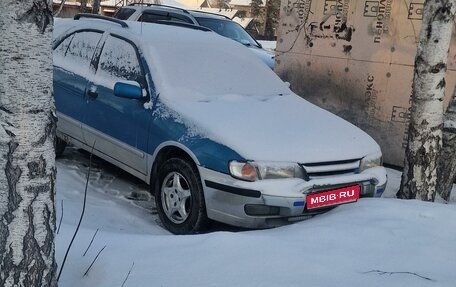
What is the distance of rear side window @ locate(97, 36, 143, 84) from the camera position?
4938 millimetres

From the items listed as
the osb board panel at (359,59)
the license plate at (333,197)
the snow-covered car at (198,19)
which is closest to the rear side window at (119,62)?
the license plate at (333,197)

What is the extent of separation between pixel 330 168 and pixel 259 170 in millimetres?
573

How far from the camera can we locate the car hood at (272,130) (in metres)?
3.99

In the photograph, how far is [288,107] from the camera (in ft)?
16.1

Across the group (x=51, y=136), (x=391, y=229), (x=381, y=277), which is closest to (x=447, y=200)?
(x=391, y=229)

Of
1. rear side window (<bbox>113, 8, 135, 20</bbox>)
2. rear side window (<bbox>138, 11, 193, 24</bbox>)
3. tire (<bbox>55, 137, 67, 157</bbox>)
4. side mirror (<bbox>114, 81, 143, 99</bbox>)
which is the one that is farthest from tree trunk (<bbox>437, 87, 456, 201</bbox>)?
rear side window (<bbox>113, 8, 135, 20</bbox>)

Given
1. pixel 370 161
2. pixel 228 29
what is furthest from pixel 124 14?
pixel 370 161

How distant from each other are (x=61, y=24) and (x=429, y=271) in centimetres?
476

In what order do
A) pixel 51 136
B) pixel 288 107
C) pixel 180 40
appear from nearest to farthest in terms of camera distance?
pixel 51 136 < pixel 288 107 < pixel 180 40

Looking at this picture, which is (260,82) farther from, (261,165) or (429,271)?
(429,271)

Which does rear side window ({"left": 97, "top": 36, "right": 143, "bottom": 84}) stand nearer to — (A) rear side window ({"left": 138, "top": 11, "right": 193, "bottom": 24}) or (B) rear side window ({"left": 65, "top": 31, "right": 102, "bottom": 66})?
(B) rear side window ({"left": 65, "top": 31, "right": 102, "bottom": 66})

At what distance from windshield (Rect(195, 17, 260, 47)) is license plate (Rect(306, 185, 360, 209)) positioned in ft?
27.8

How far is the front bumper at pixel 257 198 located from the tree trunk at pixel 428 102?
1160 mm

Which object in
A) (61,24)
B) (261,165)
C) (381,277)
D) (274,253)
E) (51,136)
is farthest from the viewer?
(61,24)
